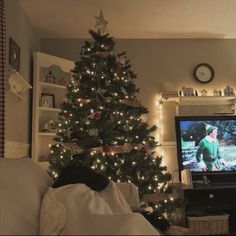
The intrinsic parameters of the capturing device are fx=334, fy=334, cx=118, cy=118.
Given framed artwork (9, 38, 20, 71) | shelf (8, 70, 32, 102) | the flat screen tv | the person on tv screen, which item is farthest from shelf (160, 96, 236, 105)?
framed artwork (9, 38, 20, 71)

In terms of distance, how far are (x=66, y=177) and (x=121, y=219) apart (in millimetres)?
554

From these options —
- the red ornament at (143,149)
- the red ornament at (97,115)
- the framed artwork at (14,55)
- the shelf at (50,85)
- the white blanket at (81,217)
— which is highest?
the framed artwork at (14,55)

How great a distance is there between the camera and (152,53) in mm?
4742

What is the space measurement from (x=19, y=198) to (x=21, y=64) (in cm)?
252

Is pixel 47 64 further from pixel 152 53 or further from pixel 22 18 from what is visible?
pixel 152 53

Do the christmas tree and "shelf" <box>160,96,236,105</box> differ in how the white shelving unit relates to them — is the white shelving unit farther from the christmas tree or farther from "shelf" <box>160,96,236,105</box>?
"shelf" <box>160,96,236,105</box>

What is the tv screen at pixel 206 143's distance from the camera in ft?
13.6

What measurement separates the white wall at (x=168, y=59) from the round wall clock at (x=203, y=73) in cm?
6

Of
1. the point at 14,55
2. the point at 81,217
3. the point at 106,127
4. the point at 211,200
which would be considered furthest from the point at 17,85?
the point at 211,200

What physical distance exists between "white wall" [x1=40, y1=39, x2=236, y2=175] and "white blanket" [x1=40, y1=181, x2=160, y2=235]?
3.19m

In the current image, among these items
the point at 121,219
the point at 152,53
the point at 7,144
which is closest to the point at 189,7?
the point at 152,53

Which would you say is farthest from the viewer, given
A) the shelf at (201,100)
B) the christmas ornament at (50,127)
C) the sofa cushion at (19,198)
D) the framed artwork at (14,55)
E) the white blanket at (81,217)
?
the shelf at (201,100)

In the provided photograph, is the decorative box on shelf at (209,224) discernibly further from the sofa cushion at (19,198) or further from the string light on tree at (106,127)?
the sofa cushion at (19,198)

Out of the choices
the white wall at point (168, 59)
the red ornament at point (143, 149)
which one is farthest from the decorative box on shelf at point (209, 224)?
the white wall at point (168, 59)
